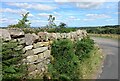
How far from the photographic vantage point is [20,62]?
8.83 m

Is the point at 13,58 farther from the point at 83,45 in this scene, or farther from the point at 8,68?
the point at 83,45

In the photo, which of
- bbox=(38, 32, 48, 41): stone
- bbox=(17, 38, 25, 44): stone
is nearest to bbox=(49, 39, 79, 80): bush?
bbox=(38, 32, 48, 41): stone

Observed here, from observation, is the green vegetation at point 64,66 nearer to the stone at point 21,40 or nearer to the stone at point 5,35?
the stone at point 21,40

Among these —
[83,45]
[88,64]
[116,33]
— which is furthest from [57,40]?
[116,33]

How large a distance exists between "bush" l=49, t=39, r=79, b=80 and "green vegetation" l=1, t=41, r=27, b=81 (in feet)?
9.06

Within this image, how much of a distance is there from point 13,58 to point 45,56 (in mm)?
3236

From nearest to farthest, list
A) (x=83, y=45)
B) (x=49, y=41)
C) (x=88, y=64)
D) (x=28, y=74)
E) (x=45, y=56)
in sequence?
(x=28, y=74) < (x=45, y=56) < (x=49, y=41) < (x=88, y=64) < (x=83, y=45)

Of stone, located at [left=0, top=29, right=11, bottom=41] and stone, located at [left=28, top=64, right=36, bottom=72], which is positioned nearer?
stone, located at [left=0, top=29, right=11, bottom=41]

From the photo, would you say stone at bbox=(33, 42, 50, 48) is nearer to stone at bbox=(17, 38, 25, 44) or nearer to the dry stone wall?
the dry stone wall

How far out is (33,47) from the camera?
10.5 metres

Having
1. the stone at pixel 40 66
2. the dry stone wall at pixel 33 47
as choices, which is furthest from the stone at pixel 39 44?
the stone at pixel 40 66

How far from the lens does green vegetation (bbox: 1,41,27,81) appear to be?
7.93m

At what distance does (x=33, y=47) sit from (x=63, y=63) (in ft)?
5.96

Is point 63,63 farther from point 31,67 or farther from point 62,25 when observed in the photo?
point 62,25
